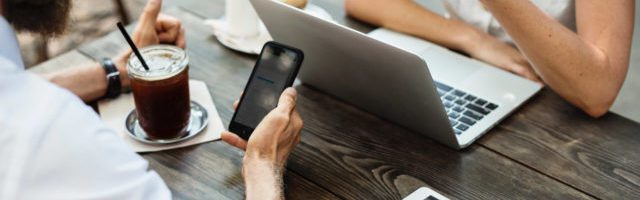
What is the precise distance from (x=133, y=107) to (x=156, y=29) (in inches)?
8.3

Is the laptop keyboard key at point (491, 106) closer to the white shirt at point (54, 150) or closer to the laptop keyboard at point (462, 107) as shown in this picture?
the laptop keyboard at point (462, 107)

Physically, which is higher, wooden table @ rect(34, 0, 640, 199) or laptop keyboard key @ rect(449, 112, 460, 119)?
laptop keyboard key @ rect(449, 112, 460, 119)

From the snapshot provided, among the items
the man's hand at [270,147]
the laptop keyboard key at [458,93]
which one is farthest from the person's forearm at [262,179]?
the laptop keyboard key at [458,93]

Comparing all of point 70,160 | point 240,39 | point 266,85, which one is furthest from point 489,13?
point 70,160

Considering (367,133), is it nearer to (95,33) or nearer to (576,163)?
(576,163)

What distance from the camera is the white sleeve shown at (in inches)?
28.7

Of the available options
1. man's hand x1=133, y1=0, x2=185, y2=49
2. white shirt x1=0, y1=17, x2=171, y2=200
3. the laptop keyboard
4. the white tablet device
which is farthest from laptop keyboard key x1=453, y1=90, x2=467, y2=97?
white shirt x1=0, y1=17, x2=171, y2=200

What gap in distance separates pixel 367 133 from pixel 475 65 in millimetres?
300

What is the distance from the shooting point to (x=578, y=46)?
136cm

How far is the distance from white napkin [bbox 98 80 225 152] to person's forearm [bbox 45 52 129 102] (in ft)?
0.07

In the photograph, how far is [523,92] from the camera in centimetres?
135

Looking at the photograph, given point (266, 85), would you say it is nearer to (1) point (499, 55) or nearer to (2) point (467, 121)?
(2) point (467, 121)

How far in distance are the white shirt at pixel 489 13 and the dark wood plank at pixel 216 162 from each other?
1.77 ft

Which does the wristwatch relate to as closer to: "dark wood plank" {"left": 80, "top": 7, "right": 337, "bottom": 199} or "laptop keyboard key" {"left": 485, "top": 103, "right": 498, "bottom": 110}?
"dark wood plank" {"left": 80, "top": 7, "right": 337, "bottom": 199}
